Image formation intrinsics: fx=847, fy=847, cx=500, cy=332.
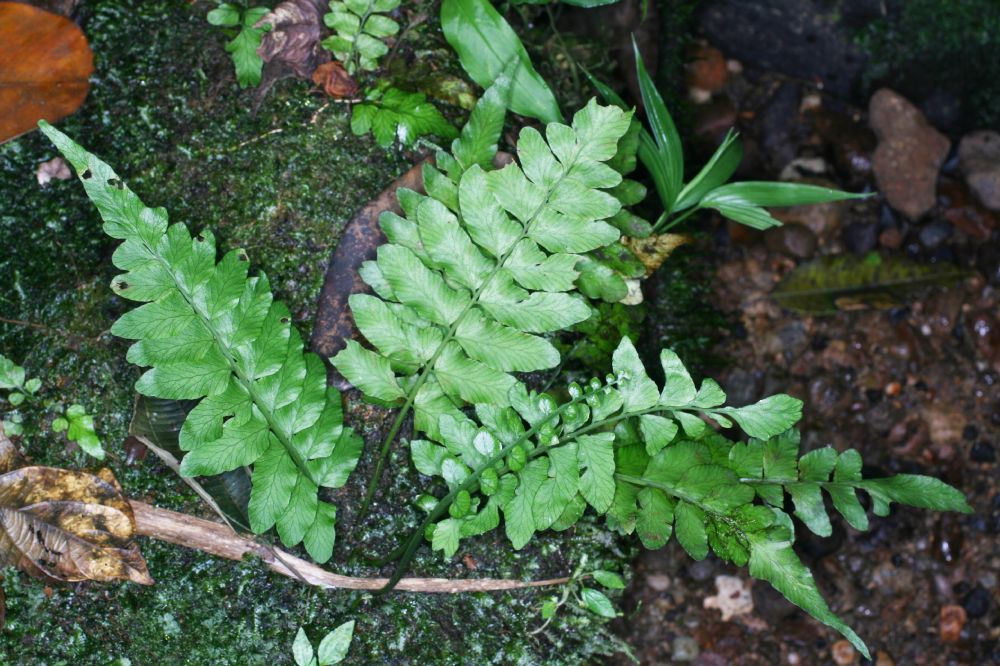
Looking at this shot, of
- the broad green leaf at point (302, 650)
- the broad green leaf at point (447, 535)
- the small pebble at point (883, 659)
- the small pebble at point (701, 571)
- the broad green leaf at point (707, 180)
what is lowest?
the small pebble at point (883, 659)

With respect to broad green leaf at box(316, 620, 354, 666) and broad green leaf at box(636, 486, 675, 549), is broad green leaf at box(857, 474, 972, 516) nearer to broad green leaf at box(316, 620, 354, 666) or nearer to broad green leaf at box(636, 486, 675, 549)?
broad green leaf at box(636, 486, 675, 549)

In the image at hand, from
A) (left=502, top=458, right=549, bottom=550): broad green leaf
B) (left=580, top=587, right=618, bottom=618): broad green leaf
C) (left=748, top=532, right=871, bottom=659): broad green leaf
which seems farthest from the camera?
(left=580, top=587, right=618, bottom=618): broad green leaf

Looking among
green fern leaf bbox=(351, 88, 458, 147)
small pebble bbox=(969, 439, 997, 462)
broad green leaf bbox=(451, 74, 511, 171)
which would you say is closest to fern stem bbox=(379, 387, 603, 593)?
broad green leaf bbox=(451, 74, 511, 171)

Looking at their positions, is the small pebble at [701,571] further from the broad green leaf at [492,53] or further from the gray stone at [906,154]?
the broad green leaf at [492,53]

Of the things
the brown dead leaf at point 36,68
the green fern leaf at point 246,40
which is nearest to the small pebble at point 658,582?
the green fern leaf at point 246,40

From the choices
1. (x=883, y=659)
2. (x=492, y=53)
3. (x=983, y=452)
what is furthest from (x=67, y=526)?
(x=983, y=452)

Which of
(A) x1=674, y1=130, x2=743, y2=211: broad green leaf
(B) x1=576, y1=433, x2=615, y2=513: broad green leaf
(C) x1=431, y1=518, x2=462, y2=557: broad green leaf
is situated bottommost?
(C) x1=431, y1=518, x2=462, y2=557: broad green leaf

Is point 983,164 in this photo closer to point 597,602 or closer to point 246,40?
point 597,602
